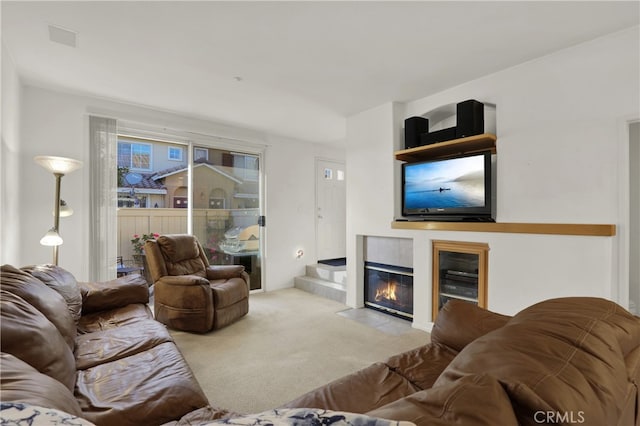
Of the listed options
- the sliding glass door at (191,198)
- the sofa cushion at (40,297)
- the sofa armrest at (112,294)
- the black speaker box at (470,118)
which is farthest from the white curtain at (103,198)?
the black speaker box at (470,118)

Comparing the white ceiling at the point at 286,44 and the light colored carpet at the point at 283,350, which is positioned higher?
the white ceiling at the point at 286,44

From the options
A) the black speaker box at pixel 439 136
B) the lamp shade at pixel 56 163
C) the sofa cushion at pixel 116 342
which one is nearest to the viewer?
the sofa cushion at pixel 116 342

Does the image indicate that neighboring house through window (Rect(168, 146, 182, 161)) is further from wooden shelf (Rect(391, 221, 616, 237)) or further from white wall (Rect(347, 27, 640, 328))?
white wall (Rect(347, 27, 640, 328))

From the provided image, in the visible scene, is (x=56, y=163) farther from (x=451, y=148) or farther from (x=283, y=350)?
(x=451, y=148)

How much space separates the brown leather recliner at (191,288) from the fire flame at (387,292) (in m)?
1.60

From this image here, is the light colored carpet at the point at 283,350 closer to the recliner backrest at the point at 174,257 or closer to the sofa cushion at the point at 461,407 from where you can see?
the recliner backrest at the point at 174,257

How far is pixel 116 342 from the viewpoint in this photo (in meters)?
1.83

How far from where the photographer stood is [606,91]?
222 centimetres

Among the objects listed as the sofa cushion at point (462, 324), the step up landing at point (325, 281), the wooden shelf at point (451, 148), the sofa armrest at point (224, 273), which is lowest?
the step up landing at point (325, 281)

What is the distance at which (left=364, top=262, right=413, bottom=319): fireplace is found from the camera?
138 inches

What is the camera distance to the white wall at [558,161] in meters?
2.19

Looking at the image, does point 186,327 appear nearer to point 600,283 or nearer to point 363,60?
point 363,60

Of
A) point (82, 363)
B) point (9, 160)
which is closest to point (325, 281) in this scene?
point (82, 363)

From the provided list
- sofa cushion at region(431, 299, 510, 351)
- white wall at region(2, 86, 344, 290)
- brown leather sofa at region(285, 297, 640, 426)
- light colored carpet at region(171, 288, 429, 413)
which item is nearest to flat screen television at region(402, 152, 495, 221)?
light colored carpet at region(171, 288, 429, 413)
